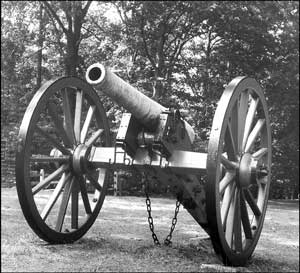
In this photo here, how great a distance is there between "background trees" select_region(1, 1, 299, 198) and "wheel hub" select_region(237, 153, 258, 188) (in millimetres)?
11810

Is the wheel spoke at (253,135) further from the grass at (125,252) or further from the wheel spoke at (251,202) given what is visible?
the grass at (125,252)

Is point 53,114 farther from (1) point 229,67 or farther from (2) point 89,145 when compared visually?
(1) point 229,67

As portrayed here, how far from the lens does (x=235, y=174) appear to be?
17.6ft

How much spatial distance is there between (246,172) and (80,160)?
5.91 feet

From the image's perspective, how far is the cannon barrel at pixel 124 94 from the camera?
512 cm

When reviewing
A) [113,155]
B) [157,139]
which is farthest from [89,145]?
[157,139]

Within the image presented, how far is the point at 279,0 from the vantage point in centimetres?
1906

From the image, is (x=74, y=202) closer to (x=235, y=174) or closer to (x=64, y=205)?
(x=64, y=205)

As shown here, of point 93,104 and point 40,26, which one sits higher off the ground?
point 40,26

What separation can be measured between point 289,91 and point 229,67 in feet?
7.21

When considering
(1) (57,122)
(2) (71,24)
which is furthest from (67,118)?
(2) (71,24)

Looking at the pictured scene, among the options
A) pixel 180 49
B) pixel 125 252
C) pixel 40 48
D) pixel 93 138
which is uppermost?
pixel 180 49

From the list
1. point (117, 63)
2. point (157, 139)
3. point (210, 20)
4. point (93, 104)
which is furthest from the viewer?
point (210, 20)

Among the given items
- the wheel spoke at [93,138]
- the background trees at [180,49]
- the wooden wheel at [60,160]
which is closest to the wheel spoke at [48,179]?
the wooden wheel at [60,160]
